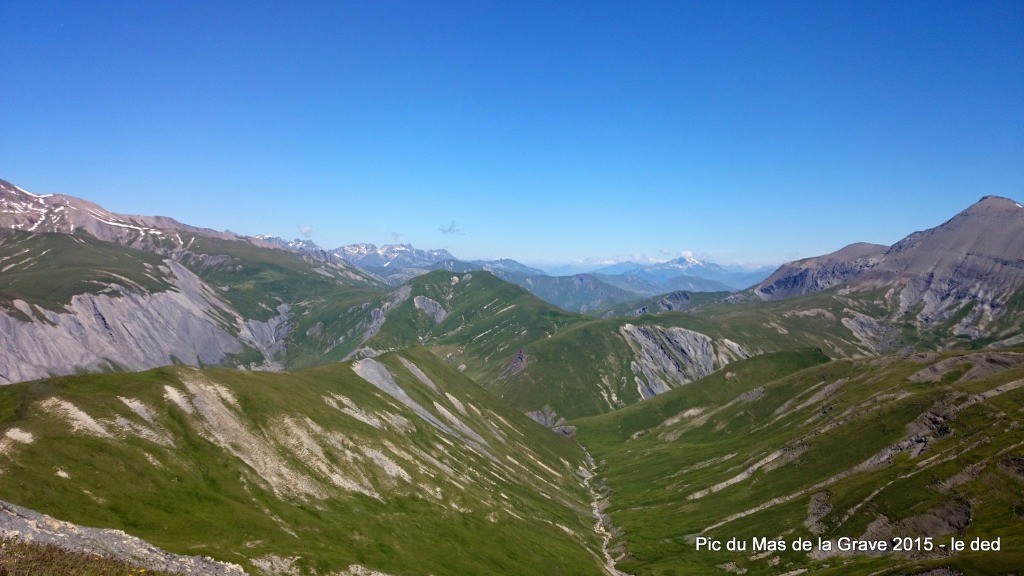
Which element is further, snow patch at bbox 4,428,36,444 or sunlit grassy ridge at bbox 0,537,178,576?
snow patch at bbox 4,428,36,444

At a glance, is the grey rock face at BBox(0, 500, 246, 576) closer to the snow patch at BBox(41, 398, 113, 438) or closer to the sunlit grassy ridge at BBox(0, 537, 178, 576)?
the sunlit grassy ridge at BBox(0, 537, 178, 576)

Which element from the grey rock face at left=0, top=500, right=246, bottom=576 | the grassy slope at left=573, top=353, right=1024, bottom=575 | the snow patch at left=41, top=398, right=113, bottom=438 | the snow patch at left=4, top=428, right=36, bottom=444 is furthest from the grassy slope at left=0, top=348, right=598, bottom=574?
the grassy slope at left=573, top=353, right=1024, bottom=575

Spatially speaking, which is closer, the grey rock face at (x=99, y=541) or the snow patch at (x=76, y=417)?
the grey rock face at (x=99, y=541)

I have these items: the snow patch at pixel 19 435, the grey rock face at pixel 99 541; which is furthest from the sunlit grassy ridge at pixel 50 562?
the snow patch at pixel 19 435

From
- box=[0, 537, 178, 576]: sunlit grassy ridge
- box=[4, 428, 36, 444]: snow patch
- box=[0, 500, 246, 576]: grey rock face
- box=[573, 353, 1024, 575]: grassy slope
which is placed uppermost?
box=[0, 537, 178, 576]: sunlit grassy ridge

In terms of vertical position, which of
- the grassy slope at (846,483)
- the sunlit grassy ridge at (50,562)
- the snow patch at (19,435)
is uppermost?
the sunlit grassy ridge at (50,562)

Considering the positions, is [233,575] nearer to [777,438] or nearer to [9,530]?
[9,530]

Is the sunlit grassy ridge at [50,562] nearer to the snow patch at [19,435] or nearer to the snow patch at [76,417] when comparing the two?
the snow patch at [19,435]
